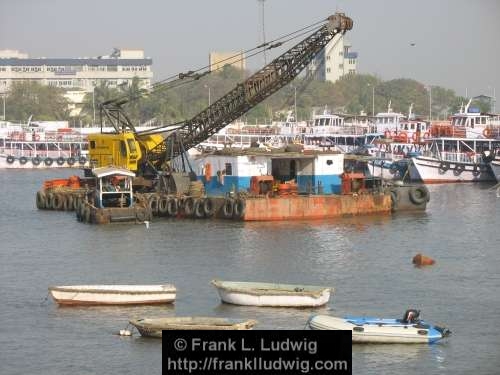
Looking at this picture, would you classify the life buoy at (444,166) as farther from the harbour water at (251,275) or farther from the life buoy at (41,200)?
the life buoy at (41,200)

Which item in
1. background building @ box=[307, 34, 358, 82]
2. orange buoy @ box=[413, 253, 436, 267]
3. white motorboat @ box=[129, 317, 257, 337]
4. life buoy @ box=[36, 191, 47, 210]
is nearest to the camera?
white motorboat @ box=[129, 317, 257, 337]

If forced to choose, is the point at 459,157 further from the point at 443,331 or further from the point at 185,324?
the point at 185,324

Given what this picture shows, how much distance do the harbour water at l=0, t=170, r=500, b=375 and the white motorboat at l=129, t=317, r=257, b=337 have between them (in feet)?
0.77

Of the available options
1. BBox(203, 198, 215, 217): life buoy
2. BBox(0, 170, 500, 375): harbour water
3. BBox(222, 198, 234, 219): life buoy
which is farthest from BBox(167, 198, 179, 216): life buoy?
BBox(222, 198, 234, 219): life buoy

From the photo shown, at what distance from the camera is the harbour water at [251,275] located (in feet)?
75.8

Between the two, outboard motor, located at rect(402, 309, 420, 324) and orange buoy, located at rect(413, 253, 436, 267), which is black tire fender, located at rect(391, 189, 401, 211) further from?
outboard motor, located at rect(402, 309, 420, 324)

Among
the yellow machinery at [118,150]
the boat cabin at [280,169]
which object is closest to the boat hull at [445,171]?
the boat cabin at [280,169]

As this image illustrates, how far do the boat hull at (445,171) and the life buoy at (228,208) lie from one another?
2419 centimetres

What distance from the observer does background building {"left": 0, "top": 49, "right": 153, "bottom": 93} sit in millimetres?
152250

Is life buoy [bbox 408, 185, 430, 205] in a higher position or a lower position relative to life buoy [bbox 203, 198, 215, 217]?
higher

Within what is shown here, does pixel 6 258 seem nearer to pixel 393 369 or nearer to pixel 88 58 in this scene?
pixel 393 369

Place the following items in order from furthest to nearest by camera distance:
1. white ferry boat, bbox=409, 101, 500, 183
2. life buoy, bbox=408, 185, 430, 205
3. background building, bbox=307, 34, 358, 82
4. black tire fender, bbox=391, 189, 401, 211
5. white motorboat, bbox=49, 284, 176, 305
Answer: background building, bbox=307, 34, 358, 82 < white ferry boat, bbox=409, 101, 500, 183 < life buoy, bbox=408, 185, 430, 205 < black tire fender, bbox=391, 189, 401, 211 < white motorboat, bbox=49, 284, 176, 305

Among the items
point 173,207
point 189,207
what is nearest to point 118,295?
point 189,207

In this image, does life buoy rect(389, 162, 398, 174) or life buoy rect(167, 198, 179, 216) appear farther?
life buoy rect(389, 162, 398, 174)
